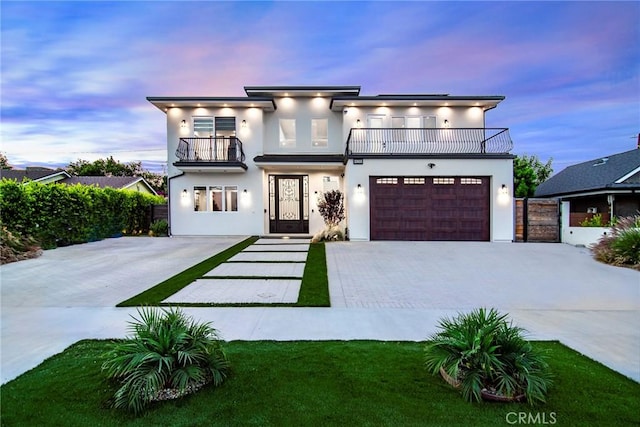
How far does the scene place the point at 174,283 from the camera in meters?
6.88

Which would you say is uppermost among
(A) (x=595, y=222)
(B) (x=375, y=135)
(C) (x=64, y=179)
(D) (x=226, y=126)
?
(D) (x=226, y=126)

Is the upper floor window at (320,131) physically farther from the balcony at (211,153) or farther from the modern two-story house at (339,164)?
the balcony at (211,153)

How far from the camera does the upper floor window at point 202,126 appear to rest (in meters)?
16.0

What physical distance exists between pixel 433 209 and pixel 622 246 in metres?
5.94

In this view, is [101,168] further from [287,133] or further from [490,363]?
[490,363]

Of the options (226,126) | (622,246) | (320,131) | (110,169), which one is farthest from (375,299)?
(110,169)

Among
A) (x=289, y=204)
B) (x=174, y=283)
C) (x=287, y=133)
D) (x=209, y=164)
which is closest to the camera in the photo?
(x=174, y=283)

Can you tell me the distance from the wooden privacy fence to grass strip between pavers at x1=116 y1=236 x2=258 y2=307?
38.9ft

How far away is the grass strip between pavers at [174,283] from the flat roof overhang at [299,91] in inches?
361

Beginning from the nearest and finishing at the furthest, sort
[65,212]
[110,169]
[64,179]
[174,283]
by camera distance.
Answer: [174,283]
[65,212]
[64,179]
[110,169]

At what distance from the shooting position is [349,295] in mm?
6109

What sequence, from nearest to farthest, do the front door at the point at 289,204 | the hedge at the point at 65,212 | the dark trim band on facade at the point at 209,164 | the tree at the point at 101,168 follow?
the hedge at the point at 65,212 < the dark trim band on facade at the point at 209,164 < the front door at the point at 289,204 < the tree at the point at 101,168

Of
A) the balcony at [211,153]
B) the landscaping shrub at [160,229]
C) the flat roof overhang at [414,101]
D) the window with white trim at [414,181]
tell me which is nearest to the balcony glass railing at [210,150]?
the balcony at [211,153]

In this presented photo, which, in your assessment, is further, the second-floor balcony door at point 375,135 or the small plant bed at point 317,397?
the second-floor balcony door at point 375,135
